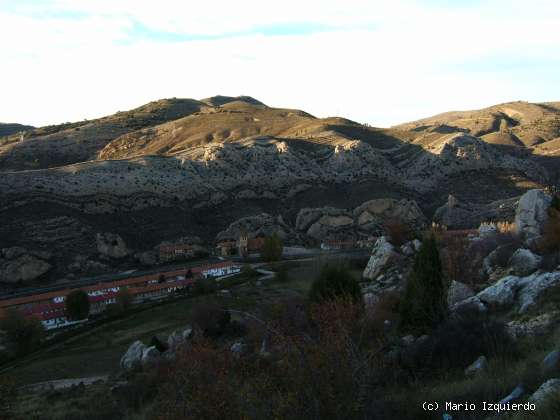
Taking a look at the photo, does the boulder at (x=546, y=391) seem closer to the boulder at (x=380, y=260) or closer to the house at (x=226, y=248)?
the boulder at (x=380, y=260)

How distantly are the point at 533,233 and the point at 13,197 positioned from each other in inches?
2188

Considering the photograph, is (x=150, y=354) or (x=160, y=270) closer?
(x=150, y=354)

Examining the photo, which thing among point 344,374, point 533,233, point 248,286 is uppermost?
point 344,374

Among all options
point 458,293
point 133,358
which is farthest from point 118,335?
point 458,293

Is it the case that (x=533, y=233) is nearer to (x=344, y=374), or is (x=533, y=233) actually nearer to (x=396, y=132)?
(x=344, y=374)

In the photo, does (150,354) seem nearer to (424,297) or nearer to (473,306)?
(424,297)

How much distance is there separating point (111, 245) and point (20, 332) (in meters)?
25.4

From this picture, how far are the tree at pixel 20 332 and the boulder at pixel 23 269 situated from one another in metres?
17.1

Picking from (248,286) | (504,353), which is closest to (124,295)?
(248,286)

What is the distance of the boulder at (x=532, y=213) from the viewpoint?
35812 mm

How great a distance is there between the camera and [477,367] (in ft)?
35.8

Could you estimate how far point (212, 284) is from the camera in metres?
46.6

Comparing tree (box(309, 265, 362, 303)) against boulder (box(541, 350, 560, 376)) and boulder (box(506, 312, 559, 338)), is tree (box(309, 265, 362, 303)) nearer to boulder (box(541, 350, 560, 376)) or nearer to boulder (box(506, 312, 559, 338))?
boulder (box(506, 312, 559, 338))

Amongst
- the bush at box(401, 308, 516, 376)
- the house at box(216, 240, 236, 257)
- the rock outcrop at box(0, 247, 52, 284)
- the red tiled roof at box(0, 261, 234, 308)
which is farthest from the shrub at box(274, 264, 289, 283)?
the bush at box(401, 308, 516, 376)
